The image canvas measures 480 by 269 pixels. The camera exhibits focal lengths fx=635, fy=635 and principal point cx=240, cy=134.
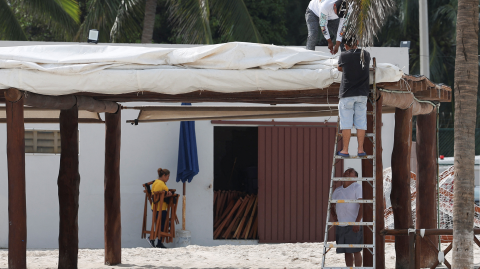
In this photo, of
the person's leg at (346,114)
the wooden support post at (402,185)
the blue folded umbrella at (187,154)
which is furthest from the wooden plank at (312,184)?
the person's leg at (346,114)

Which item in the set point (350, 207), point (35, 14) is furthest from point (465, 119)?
point (35, 14)

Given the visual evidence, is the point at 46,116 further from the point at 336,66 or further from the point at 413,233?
the point at 413,233

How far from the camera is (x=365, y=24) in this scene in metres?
5.61

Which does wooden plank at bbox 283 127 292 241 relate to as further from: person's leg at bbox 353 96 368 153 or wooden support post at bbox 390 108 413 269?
person's leg at bbox 353 96 368 153

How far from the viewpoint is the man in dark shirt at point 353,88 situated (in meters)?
6.13

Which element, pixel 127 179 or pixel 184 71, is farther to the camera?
pixel 127 179

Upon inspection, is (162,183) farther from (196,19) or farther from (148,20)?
(148,20)

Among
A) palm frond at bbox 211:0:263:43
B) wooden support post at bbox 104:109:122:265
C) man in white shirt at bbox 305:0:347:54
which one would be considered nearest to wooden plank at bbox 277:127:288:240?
wooden support post at bbox 104:109:122:265

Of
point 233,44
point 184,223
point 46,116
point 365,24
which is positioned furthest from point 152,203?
point 365,24

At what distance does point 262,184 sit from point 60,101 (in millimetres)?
5759

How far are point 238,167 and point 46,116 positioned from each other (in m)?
7.04

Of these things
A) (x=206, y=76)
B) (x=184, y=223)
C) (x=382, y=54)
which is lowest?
(x=184, y=223)

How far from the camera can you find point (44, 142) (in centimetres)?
1179

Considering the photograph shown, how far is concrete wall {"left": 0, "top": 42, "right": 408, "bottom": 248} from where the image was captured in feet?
38.2
